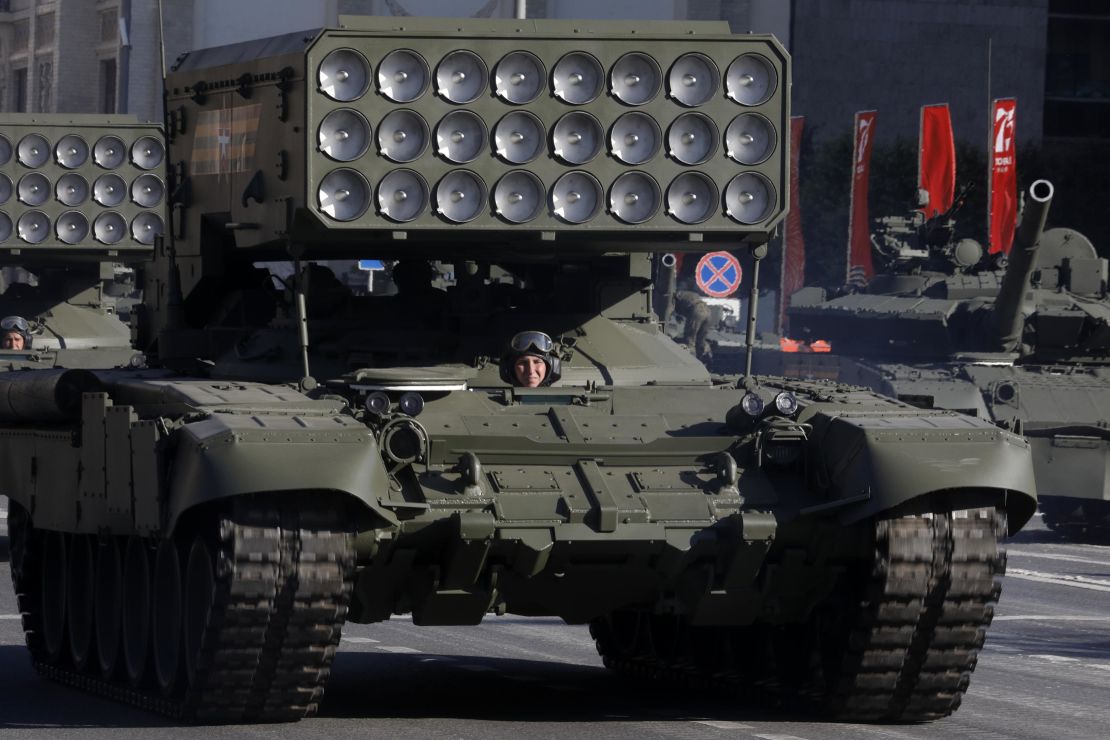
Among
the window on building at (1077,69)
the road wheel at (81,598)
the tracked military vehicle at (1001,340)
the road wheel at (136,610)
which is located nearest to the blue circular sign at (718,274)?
the tracked military vehicle at (1001,340)

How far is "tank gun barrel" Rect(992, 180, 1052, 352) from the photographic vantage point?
72.2 ft

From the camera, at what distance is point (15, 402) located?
12.8 m

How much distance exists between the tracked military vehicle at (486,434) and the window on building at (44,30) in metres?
55.6

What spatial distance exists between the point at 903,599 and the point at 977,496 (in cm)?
59

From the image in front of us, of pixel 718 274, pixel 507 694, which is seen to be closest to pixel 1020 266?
pixel 718 274

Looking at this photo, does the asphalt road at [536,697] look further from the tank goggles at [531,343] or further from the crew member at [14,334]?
the crew member at [14,334]

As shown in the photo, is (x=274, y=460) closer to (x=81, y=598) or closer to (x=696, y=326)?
(x=81, y=598)

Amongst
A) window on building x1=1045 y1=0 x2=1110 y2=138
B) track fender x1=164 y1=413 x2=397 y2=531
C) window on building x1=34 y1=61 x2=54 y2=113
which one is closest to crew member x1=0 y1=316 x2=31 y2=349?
track fender x1=164 y1=413 x2=397 y2=531

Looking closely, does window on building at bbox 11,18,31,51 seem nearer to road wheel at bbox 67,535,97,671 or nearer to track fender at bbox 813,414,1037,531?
road wheel at bbox 67,535,97,671

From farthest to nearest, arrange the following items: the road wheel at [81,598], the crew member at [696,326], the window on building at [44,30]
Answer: the window on building at [44,30], the crew member at [696,326], the road wheel at [81,598]

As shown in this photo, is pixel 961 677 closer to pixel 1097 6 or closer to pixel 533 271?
pixel 533 271

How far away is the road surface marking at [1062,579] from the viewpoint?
19.1 metres

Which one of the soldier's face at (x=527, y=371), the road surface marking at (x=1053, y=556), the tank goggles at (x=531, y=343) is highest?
the tank goggles at (x=531, y=343)

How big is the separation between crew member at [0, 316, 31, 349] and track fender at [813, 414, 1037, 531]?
12452 millimetres
